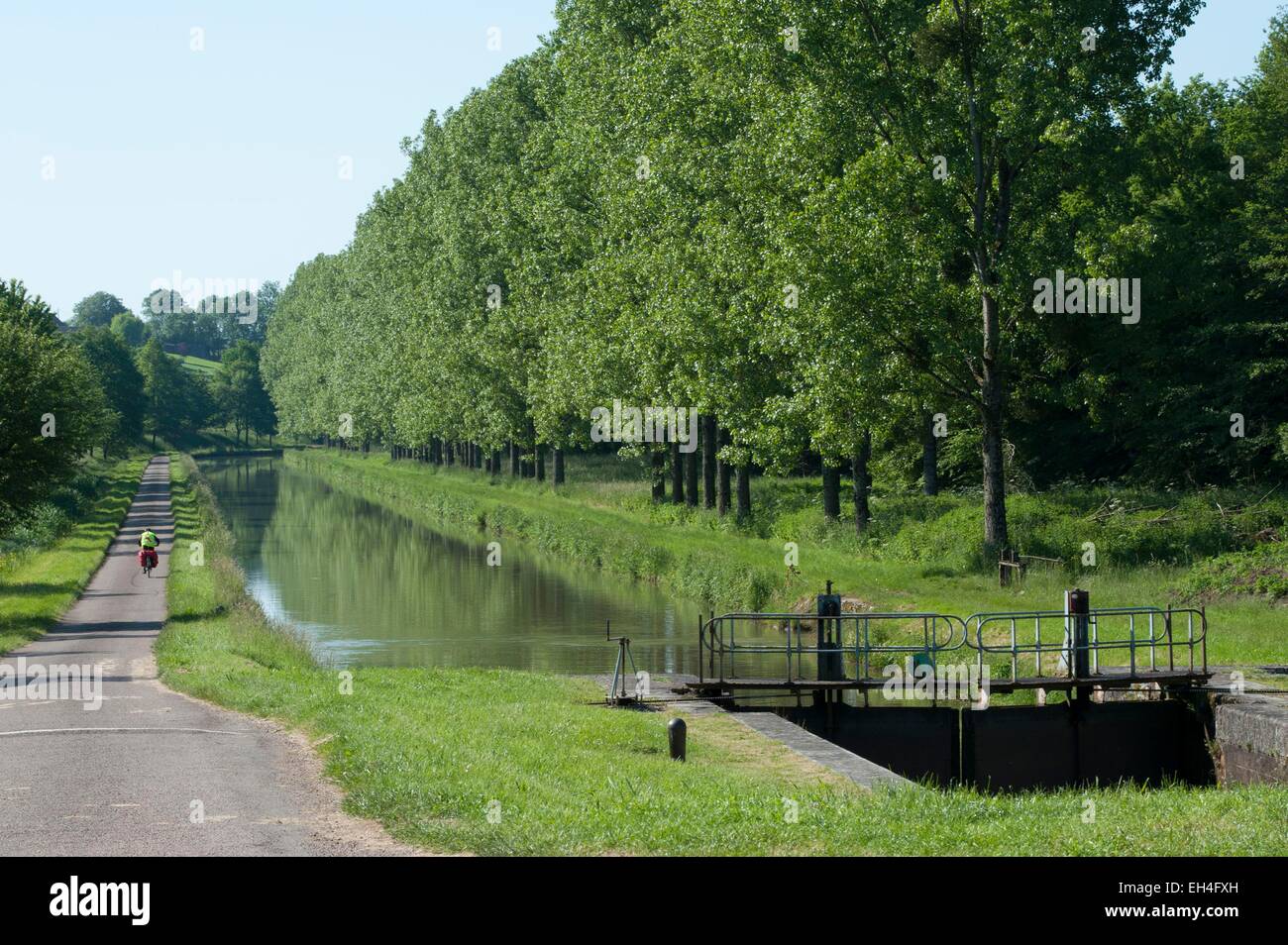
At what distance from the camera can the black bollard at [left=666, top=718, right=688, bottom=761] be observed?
16.8 meters

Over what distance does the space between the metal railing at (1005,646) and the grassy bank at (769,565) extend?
0.79m

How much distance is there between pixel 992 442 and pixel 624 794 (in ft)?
67.9

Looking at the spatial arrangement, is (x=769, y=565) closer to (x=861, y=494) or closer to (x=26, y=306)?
(x=861, y=494)

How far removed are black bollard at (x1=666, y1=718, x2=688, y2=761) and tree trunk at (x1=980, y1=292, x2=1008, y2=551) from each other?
16856 mm

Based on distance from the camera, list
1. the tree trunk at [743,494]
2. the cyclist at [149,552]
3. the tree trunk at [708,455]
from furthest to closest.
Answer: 1. the tree trunk at [708,455]
2. the tree trunk at [743,494]
3. the cyclist at [149,552]

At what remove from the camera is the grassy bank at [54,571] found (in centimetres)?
3136

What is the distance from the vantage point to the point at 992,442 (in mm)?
32531

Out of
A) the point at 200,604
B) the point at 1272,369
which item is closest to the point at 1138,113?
the point at 1272,369

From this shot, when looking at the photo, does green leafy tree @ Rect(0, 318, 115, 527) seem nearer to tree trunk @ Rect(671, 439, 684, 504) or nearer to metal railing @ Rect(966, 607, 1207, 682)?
tree trunk @ Rect(671, 439, 684, 504)

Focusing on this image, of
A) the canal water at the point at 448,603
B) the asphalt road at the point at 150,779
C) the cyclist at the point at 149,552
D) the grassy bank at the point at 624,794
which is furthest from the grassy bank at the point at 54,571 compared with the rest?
the grassy bank at the point at 624,794

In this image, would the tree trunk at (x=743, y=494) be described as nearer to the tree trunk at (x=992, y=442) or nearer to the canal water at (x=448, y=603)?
the canal water at (x=448, y=603)

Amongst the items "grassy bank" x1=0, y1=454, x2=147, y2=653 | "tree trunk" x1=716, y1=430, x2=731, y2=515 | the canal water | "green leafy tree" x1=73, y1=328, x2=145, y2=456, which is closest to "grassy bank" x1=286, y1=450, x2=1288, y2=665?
"tree trunk" x1=716, y1=430, x2=731, y2=515

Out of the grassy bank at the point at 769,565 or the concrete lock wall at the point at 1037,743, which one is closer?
the concrete lock wall at the point at 1037,743

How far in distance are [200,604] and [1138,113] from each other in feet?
79.8
